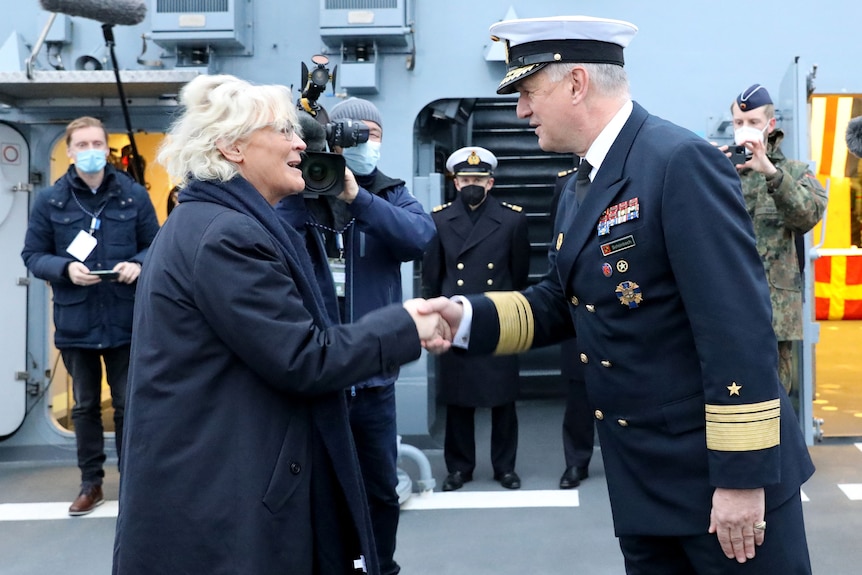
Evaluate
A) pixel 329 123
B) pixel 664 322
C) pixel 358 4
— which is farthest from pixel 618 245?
pixel 358 4

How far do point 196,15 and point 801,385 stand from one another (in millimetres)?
4127

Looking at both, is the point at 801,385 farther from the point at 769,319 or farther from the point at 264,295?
the point at 264,295

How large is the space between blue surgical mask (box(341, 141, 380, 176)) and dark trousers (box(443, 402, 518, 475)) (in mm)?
2118

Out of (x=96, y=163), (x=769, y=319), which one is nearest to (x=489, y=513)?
(x=96, y=163)

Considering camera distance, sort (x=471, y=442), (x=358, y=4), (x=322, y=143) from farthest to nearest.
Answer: (x=358, y=4), (x=471, y=442), (x=322, y=143)

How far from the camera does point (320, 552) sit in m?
2.24

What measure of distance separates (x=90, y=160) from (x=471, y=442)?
8.26 ft

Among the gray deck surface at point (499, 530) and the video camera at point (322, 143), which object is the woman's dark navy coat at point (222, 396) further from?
the gray deck surface at point (499, 530)

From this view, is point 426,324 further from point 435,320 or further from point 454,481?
point 454,481

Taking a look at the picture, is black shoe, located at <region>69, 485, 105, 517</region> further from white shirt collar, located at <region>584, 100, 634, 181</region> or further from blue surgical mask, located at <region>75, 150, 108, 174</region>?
white shirt collar, located at <region>584, 100, 634, 181</region>

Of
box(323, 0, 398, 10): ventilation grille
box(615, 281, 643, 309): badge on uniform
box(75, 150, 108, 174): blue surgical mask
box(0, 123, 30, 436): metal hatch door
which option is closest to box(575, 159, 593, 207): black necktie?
box(615, 281, 643, 309): badge on uniform

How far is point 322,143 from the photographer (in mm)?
3088

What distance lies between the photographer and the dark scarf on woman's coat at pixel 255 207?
2.18 meters

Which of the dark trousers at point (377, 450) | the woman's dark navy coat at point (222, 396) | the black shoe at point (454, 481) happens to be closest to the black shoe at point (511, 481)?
the black shoe at point (454, 481)
